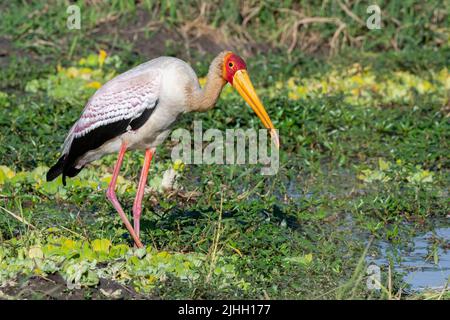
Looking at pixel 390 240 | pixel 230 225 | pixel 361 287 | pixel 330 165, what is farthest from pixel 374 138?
pixel 361 287

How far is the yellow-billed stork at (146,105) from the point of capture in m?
5.88

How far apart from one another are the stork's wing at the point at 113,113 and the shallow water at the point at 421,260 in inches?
58.8

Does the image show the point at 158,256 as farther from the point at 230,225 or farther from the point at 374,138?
the point at 374,138

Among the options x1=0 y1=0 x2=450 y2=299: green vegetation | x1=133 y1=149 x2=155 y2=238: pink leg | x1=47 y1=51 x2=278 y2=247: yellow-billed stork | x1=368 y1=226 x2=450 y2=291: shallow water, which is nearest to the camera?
x1=0 y1=0 x2=450 y2=299: green vegetation

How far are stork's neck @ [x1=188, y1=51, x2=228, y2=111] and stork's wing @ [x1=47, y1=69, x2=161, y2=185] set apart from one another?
19 centimetres

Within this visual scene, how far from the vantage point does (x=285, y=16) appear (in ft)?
36.6

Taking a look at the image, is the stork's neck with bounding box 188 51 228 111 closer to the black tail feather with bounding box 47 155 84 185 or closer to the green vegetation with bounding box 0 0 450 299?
the green vegetation with bounding box 0 0 450 299

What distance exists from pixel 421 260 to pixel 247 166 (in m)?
1.85

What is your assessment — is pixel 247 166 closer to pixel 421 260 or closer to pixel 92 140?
pixel 92 140

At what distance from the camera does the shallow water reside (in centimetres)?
571

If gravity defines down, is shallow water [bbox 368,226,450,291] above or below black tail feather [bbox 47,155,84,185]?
below

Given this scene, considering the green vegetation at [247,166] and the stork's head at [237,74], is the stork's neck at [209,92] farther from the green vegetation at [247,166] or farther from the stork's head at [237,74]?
the green vegetation at [247,166]

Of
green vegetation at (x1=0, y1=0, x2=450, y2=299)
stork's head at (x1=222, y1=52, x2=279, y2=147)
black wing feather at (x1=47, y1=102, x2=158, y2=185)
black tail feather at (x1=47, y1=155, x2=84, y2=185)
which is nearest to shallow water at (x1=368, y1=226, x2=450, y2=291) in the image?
green vegetation at (x1=0, y1=0, x2=450, y2=299)

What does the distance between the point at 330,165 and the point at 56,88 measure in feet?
8.93
